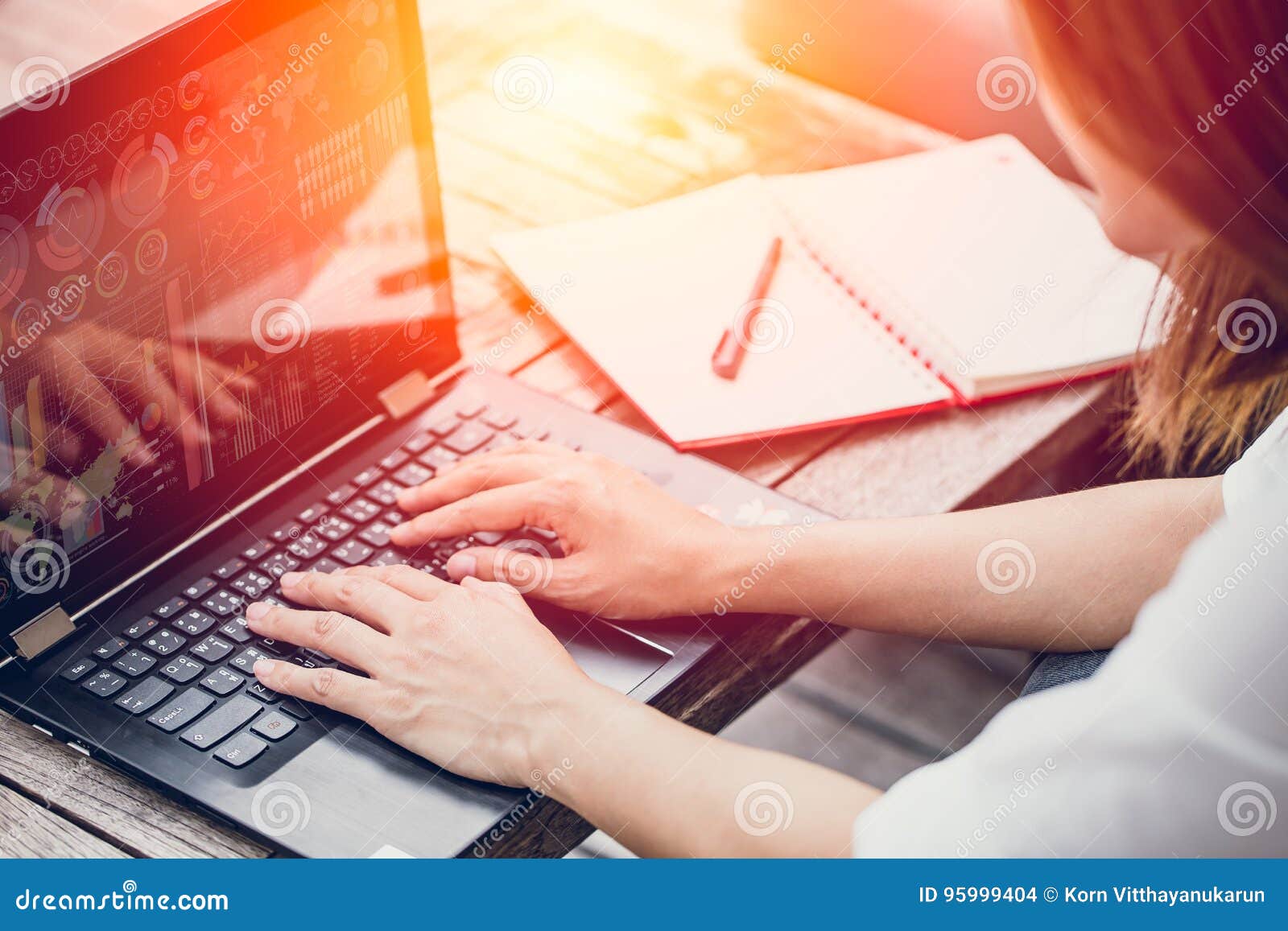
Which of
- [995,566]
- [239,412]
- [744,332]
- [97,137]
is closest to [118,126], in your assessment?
[97,137]

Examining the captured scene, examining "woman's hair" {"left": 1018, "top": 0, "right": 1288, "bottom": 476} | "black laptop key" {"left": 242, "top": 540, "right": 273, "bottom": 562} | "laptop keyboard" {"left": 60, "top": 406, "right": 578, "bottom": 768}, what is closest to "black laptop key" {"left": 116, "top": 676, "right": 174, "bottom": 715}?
"laptop keyboard" {"left": 60, "top": 406, "right": 578, "bottom": 768}

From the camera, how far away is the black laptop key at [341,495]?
0.78m

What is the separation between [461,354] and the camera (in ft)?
2.95

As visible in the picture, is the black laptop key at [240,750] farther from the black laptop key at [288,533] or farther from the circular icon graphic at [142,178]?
the circular icon graphic at [142,178]

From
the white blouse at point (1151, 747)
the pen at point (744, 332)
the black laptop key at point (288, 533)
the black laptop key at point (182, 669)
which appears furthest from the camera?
the pen at point (744, 332)

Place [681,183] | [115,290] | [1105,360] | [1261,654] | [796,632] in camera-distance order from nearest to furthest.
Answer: [1261,654] < [115,290] < [796,632] < [1105,360] < [681,183]

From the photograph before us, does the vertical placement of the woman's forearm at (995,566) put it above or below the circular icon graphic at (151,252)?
below

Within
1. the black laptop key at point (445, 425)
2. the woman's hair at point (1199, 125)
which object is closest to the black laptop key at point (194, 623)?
the black laptop key at point (445, 425)

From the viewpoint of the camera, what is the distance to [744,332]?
881mm

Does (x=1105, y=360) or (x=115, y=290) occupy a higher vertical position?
(x=115, y=290)

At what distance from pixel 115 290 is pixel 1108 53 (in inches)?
21.8

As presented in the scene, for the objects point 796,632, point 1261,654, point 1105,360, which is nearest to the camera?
point 1261,654
